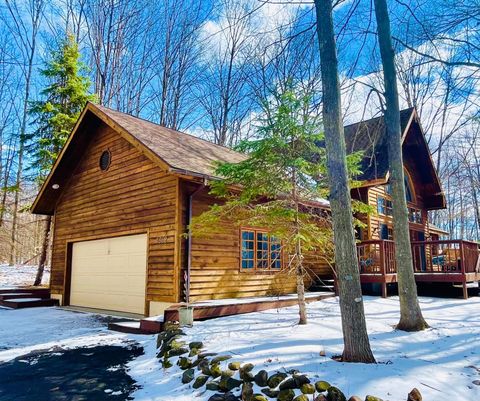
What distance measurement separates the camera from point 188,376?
4.58 meters

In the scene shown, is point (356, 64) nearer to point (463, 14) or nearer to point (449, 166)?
point (463, 14)

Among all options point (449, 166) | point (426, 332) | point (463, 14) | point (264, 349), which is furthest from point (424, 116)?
point (264, 349)

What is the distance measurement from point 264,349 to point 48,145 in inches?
562

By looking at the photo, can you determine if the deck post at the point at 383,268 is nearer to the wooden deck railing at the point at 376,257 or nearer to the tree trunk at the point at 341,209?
the wooden deck railing at the point at 376,257

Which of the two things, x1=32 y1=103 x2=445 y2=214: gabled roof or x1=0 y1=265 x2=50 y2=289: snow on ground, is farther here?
x1=0 y1=265 x2=50 y2=289: snow on ground

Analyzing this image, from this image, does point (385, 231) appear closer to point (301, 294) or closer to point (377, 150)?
point (377, 150)

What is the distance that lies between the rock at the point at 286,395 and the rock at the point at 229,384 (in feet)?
1.86

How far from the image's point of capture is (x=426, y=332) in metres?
6.07

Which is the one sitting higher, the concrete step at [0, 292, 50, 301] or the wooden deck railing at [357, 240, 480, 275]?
the wooden deck railing at [357, 240, 480, 275]

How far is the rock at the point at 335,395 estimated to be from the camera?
137 inches

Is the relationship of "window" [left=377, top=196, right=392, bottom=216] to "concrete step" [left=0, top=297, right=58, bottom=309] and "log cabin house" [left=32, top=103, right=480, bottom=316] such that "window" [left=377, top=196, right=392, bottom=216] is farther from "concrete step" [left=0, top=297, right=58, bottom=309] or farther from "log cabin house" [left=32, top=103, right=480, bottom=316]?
"concrete step" [left=0, top=297, right=58, bottom=309]

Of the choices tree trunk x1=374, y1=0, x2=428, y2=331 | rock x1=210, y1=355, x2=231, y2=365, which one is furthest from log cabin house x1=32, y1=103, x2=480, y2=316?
rock x1=210, y1=355, x2=231, y2=365

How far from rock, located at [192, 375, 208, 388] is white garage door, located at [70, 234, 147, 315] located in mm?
5208

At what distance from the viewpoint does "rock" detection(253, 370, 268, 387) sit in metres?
4.02
